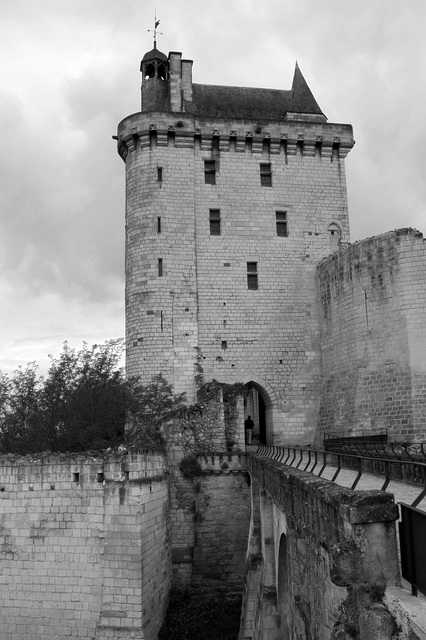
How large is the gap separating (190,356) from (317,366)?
580cm

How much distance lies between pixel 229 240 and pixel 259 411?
32.0ft

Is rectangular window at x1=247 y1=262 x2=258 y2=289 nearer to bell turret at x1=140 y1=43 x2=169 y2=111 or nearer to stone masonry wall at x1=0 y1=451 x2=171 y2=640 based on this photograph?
bell turret at x1=140 y1=43 x2=169 y2=111

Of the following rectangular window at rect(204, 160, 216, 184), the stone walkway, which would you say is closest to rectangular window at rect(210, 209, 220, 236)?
rectangular window at rect(204, 160, 216, 184)

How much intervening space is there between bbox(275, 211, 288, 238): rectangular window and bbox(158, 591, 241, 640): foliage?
15.8m

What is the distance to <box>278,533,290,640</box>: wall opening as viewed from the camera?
13445 millimetres

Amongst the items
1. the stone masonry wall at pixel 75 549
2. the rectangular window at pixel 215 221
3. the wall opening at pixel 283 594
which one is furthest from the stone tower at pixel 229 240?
the wall opening at pixel 283 594

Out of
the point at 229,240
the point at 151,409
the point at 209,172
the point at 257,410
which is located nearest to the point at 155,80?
the point at 209,172

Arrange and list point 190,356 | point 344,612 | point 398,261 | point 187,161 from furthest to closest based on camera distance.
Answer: point 187,161 → point 190,356 → point 398,261 → point 344,612

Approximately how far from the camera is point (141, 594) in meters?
15.0

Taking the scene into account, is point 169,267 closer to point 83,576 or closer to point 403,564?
A: point 83,576

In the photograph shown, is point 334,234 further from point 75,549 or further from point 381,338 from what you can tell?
point 75,549

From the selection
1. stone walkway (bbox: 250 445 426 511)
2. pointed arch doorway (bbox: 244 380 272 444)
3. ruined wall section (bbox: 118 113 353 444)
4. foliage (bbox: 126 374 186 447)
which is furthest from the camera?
pointed arch doorway (bbox: 244 380 272 444)

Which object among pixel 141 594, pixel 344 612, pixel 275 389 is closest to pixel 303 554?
pixel 344 612

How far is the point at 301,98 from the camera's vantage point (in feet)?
102
